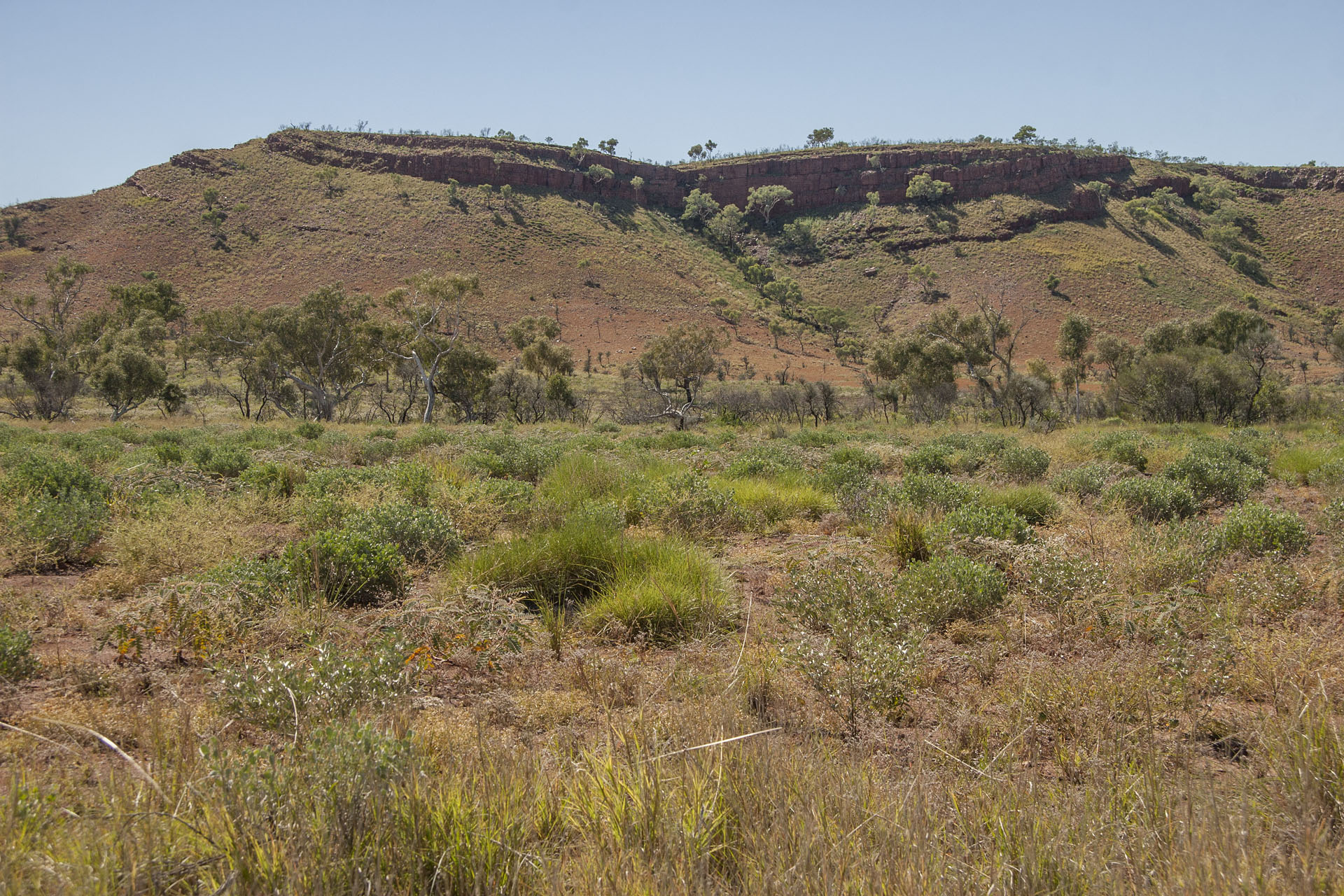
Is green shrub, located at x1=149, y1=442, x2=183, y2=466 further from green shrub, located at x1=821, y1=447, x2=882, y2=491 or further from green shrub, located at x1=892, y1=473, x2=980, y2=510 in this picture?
green shrub, located at x1=892, y1=473, x2=980, y2=510

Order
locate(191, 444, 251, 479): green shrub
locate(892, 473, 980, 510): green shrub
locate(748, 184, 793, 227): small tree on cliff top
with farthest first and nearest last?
locate(748, 184, 793, 227): small tree on cliff top, locate(191, 444, 251, 479): green shrub, locate(892, 473, 980, 510): green shrub

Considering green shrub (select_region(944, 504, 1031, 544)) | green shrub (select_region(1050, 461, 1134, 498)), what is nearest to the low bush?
green shrub (select_region(944, 504, 1031, 544))

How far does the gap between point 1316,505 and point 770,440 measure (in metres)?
10.4

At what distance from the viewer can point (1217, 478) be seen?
7.84m

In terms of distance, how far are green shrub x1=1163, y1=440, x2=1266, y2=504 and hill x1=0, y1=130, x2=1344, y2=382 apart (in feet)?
144

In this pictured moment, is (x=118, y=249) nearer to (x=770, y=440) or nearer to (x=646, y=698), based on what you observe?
(x=770, y=440)

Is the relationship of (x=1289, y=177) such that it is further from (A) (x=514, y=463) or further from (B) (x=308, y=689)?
(B) (x=308, y=689)

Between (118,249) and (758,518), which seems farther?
(118,249)

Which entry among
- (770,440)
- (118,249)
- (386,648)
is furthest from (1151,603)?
(118,249)

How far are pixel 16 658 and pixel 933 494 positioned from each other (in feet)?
23.1

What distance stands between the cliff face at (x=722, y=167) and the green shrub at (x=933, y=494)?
280ft

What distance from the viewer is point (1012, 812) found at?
6.70ft

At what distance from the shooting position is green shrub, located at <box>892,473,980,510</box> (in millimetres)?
6762

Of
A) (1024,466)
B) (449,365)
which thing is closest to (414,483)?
(1024,466)
